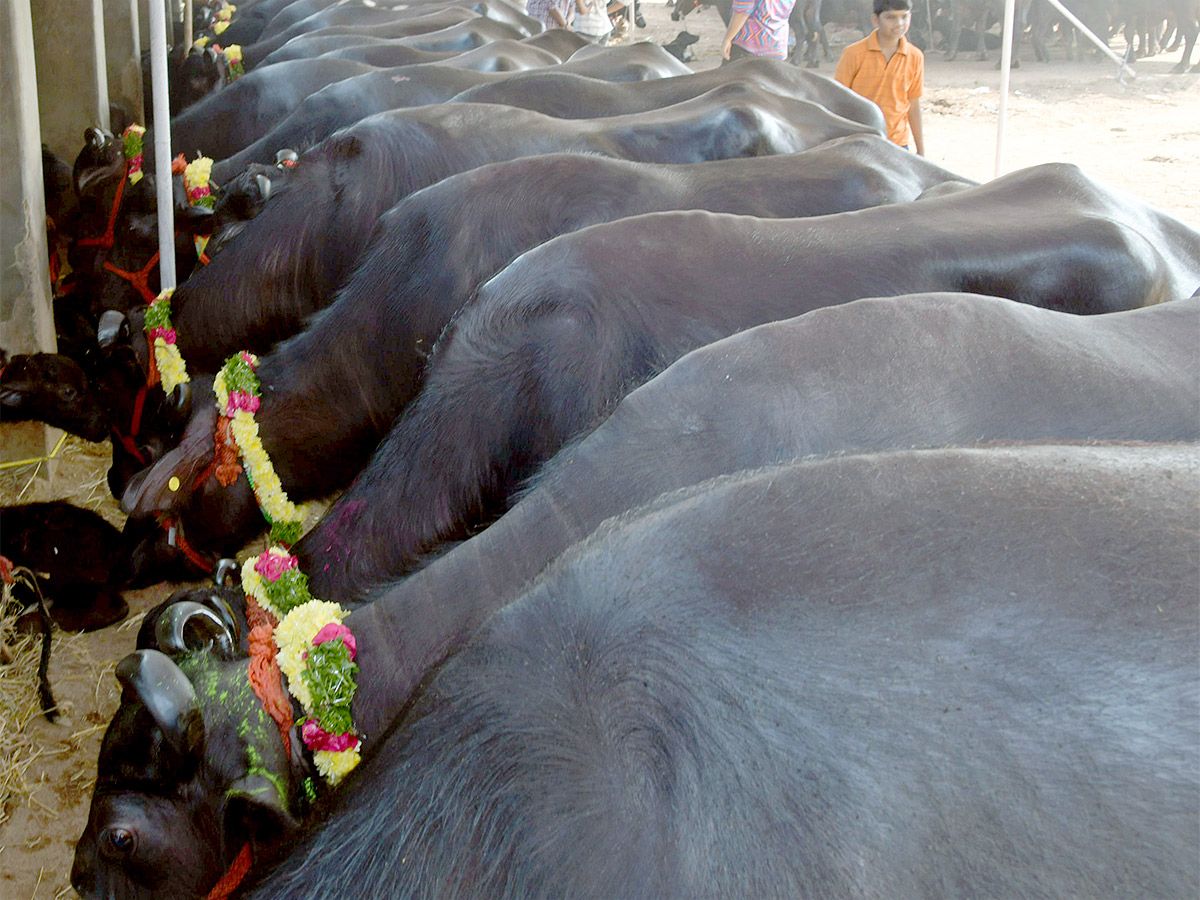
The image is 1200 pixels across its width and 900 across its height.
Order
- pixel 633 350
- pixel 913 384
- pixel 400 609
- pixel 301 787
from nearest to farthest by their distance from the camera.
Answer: pixel 301 787
pixel 400 609
pixel 913 384
pixel 633 350

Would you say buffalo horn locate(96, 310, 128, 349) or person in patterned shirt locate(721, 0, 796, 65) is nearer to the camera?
buffalo horn locate(96, 310, 128, 349)

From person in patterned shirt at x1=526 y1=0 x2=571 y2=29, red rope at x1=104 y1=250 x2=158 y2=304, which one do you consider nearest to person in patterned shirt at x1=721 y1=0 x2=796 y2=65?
person in patterned shirt at x1=526 y1=0 x2=571 y2=29

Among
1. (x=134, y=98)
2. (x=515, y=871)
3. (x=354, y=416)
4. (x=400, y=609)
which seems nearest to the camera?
(x=515, y=871)

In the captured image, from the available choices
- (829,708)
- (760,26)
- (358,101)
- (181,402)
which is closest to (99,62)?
(358,101)

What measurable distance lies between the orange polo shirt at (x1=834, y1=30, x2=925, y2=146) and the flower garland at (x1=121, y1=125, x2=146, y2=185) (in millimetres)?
4089

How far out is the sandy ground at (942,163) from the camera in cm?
286

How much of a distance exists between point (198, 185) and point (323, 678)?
3.33 metres

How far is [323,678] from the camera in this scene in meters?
1.81

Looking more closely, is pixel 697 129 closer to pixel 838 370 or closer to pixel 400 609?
pixel 838 370

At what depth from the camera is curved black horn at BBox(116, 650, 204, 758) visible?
5.52 ft

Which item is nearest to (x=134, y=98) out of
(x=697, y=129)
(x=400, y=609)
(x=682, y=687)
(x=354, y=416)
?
(x=697, y=129)

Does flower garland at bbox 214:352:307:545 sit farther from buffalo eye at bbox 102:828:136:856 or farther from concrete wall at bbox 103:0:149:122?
concrete wall at bbox 103:0:149:122

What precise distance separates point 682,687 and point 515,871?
30 cm

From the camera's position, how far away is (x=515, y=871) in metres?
1.27
